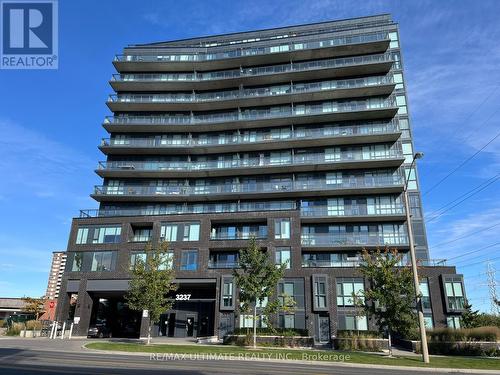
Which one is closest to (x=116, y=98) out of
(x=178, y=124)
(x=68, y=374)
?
(x=178, y=124)

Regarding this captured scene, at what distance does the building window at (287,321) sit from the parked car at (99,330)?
20.2 m

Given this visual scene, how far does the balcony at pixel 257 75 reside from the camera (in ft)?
179

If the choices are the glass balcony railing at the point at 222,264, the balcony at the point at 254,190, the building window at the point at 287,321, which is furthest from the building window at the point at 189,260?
the building window at the point at 287,321

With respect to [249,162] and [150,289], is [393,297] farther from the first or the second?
[249,162]

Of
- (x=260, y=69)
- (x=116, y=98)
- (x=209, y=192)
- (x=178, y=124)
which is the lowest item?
(x=209, y=192)

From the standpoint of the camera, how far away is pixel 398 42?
60.4 metres

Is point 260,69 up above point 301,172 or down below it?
above

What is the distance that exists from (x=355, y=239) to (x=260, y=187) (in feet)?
43.7

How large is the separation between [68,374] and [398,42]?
62.9 meters

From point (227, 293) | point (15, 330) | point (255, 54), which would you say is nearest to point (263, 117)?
point (255, 54)

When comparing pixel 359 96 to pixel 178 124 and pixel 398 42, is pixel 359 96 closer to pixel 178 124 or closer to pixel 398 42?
pixel 398 42

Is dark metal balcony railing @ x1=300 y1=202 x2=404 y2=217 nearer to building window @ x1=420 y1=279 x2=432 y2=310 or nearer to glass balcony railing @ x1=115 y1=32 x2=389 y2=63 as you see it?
building window @ x1=420 y1=279 x2=432 y2=310

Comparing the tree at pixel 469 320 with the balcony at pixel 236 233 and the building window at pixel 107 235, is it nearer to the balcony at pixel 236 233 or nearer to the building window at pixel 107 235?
the balcony at pixel 236 233

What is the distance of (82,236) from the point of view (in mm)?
46375
